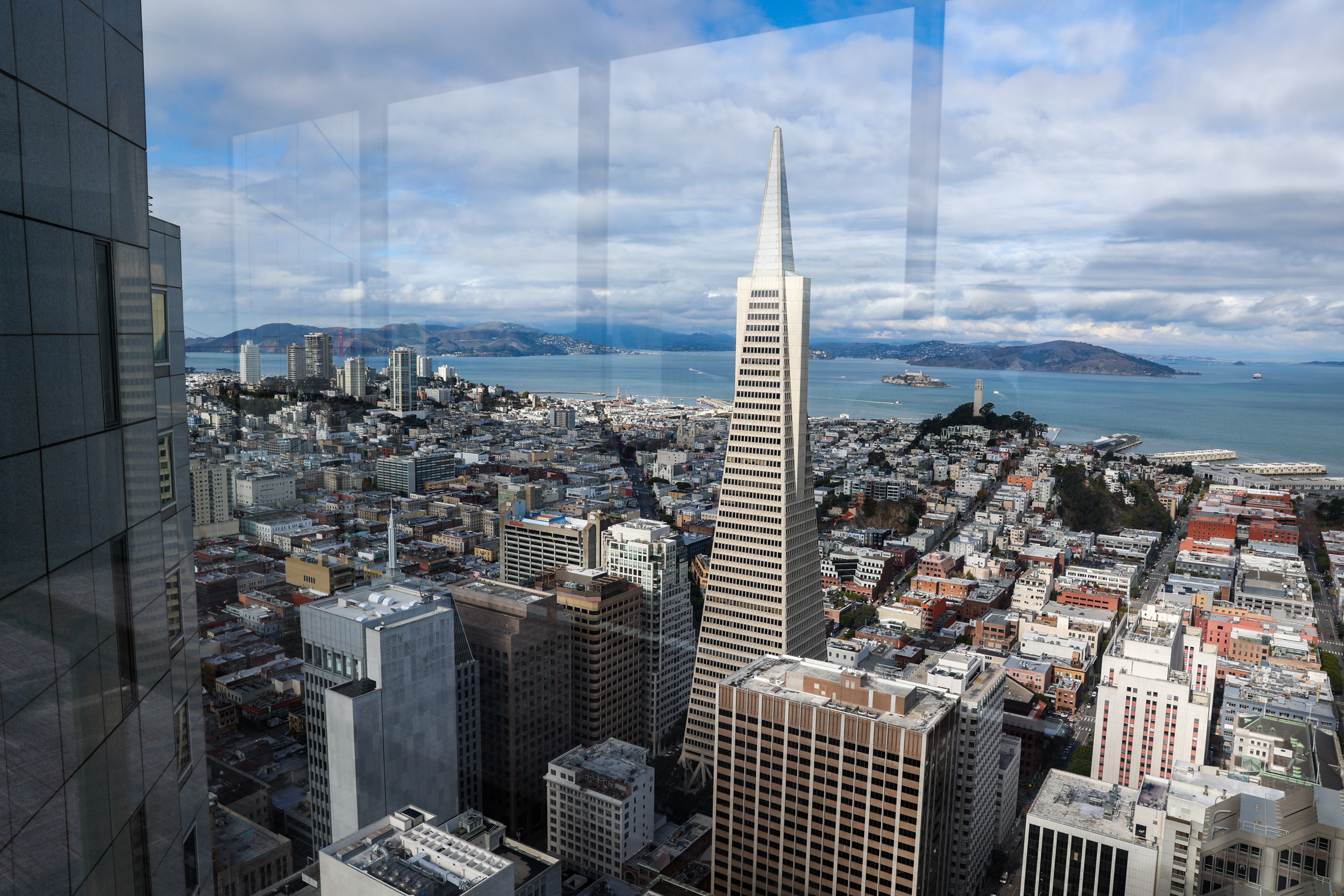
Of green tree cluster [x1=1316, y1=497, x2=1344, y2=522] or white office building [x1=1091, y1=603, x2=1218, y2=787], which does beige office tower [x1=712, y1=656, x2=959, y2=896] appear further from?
green tree cluster [x1=1316, y1=497, x2=1344, y2=522]

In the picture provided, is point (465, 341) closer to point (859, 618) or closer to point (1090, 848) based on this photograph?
point (859, 618)

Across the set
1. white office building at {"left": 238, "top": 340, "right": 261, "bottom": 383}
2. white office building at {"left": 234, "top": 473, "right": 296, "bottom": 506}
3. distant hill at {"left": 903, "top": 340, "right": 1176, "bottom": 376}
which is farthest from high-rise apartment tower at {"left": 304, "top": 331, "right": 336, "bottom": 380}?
distant hill at {"left": 903, "top": 340, "right": 1176, "bottom": 376}

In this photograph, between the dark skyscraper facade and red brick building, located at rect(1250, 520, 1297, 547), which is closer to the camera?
the dark skyscraper facade

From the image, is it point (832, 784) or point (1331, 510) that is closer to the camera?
point (832, 784)

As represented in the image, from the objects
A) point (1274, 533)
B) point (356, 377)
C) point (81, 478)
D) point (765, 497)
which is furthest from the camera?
point (765, 497)

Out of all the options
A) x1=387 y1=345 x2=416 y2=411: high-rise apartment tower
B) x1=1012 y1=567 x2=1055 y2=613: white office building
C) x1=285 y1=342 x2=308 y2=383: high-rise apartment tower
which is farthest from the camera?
x1=1012 y1=567 x2=1055 y2=613: white office building

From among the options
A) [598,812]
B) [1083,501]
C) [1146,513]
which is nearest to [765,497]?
[598,812]

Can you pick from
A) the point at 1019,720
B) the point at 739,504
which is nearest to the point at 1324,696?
the point at 1019,720
